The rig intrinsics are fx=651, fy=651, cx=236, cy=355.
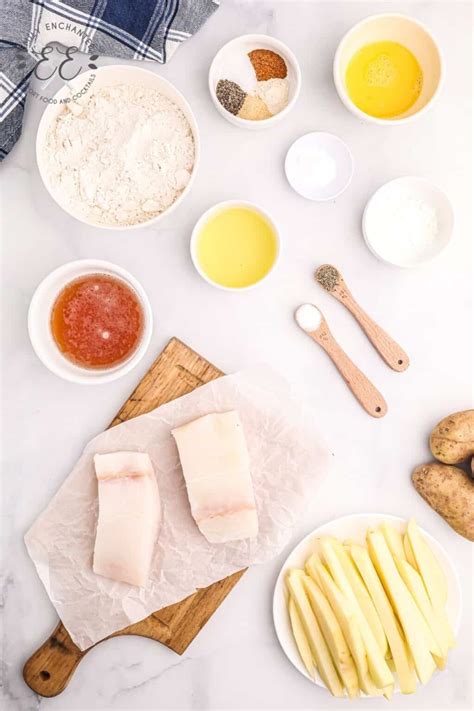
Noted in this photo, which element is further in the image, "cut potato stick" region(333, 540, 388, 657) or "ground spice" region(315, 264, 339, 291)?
"ground spice" region(315, 264, 339, 291)

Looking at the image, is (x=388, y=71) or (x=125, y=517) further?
(x=388, y=71)

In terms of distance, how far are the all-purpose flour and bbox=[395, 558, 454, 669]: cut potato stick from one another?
3.41 feet

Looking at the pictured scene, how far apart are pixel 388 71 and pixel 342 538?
117cm

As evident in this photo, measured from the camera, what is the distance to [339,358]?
1634 millimetres

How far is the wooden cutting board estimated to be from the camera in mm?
1587

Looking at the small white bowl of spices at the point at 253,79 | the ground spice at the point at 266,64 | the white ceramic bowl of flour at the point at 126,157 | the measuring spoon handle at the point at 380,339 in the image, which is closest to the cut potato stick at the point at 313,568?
the measuring spoon handle at the point at 380,339

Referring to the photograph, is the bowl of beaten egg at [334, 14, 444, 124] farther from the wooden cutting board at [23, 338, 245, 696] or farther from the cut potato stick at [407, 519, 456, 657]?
the cut potato stick at [407, 519, 456, 657]

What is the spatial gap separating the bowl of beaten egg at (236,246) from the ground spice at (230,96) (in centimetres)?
24

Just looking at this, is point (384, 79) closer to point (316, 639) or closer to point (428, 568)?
point (428, 568)

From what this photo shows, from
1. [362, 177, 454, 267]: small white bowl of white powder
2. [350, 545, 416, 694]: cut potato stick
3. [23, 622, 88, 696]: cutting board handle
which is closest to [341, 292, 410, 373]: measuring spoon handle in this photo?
[362, 177, 454, 267]: small white bowl of white powder

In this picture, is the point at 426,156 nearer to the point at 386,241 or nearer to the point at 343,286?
the point at 386,241

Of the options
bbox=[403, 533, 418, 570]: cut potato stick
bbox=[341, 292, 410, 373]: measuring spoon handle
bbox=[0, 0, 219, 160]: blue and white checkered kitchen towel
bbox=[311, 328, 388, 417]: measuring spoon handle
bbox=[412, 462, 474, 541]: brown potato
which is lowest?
bbox=[403, 533, 418, 570]: cut potato stick

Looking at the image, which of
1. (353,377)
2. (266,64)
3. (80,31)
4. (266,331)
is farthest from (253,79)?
(353,377)

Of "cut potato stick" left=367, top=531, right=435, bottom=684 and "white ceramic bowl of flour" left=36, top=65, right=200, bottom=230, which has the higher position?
"white ceramic bowl of flour" left=36, top=65, right=200, bottom=230
